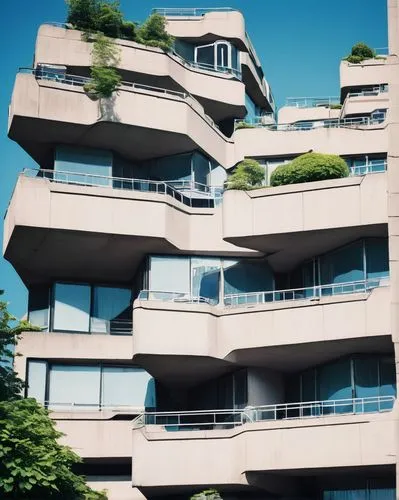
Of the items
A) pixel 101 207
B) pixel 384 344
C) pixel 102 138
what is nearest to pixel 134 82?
pixel 102 138

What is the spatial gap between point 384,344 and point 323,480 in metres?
5.64

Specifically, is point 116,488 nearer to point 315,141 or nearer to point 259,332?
point 259,332

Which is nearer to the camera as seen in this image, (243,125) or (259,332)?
(259,332)

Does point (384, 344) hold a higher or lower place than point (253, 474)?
higher

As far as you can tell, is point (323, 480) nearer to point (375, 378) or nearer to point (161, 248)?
point (375, 378)

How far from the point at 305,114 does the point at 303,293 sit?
1500 centimetres

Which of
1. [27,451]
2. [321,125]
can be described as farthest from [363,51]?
[27,451]

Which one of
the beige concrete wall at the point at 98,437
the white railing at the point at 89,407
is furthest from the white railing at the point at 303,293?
the beige concrete wall at the point at 98,437

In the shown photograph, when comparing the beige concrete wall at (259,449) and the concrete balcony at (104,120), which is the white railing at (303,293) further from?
the concrete balcony at (104,120)

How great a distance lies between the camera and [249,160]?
46812mm

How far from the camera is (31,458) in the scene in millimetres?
36094

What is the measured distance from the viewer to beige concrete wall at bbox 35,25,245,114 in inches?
1917

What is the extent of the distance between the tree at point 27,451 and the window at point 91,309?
7.59m

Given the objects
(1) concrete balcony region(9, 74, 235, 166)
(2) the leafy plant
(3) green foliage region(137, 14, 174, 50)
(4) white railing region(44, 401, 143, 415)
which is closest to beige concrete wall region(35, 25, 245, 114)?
(3) green foliage region(137, 14, 174, 50)
